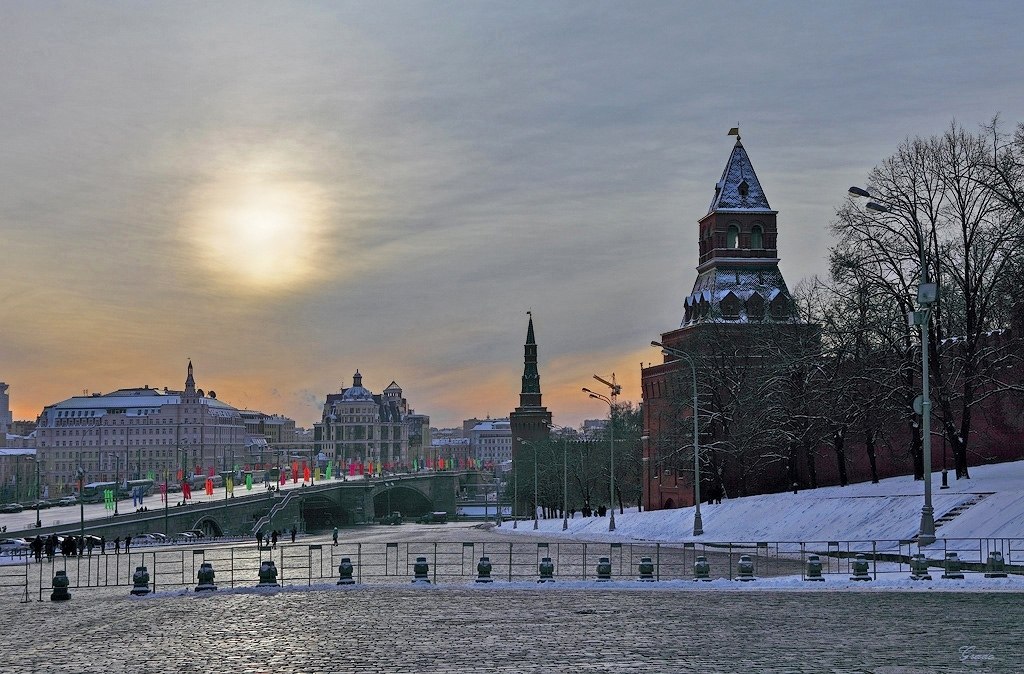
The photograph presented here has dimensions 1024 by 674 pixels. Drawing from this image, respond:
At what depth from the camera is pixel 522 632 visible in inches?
813

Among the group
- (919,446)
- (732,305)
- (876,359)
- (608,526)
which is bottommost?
(608,526)

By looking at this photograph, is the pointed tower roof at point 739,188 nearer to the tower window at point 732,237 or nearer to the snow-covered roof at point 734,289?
the tower window at point 732,237

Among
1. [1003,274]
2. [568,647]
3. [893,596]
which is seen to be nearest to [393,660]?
[568,647]

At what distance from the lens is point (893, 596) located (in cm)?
2609

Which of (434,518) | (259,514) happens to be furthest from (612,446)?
(434,518)

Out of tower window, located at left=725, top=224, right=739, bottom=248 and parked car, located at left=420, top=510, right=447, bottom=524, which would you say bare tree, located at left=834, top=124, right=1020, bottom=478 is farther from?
parked car, located at left=420, top=510, right=447, bottom=524

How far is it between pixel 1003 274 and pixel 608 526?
34077 millimetres

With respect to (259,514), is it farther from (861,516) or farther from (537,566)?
(537,566)

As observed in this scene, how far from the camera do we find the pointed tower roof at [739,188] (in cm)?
8725

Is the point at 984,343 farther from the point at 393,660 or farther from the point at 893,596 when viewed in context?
the point at 393,660

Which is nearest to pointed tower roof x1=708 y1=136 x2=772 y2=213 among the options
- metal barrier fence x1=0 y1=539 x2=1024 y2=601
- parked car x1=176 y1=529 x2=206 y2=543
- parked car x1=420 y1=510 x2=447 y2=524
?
metal barrier fence x1=0 y1=539 x2=1024 y2=601

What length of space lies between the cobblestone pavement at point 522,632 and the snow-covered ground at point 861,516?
1056cm

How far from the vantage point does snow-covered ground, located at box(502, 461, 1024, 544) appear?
39.3 meters

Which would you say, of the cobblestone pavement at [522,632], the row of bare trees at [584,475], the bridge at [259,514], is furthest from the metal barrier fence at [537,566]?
the row of bare trees at [584,475]
